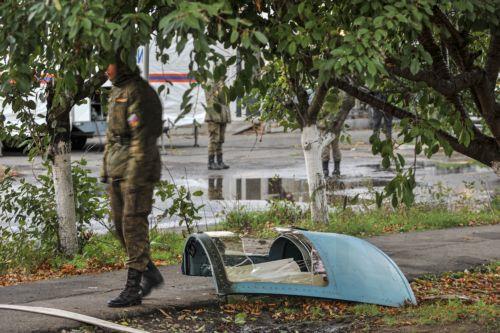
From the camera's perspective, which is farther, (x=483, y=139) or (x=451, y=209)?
(x=451, y=209)

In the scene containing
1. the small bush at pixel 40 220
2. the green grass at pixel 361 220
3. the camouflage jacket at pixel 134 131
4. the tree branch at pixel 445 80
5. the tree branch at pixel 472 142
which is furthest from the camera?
the green grass at pixel 361 220

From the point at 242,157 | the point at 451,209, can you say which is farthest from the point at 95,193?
the point at 242,157

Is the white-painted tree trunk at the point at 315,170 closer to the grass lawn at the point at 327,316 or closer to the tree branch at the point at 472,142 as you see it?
the grass lawn at the point at 327,316

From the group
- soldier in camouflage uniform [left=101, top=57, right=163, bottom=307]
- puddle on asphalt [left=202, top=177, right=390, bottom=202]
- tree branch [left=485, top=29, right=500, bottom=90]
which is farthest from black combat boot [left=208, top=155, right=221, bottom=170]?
tree branch [left=485, top=29, right=500, bottom=90]

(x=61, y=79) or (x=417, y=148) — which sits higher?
(x=61, y=79)

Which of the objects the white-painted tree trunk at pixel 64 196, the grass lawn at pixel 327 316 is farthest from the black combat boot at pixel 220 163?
the grass lawn at pixel 327 316

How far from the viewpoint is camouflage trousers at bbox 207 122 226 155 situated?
67.4 feet

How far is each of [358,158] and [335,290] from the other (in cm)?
1678

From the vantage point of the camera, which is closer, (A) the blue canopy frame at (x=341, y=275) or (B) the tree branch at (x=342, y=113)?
(A) the blue canopy frame at (x=341, y=275)

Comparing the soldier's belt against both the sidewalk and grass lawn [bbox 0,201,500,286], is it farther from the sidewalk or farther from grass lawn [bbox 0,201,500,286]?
grass lawn [bbox 0,201,500,286]

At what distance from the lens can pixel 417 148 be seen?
655cm

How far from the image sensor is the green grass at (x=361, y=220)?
39.3ft

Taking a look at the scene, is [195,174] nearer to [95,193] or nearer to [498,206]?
[498,206]

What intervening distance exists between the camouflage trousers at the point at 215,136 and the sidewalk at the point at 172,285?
357 inches
